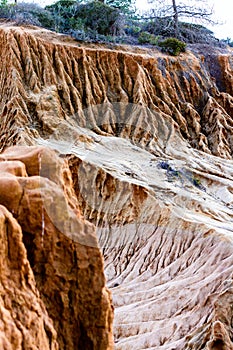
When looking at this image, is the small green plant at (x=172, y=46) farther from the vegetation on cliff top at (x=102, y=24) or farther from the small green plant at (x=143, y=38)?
the small green plant at (x=143, y=38)

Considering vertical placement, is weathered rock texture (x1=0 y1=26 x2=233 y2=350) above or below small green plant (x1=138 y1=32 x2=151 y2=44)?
below

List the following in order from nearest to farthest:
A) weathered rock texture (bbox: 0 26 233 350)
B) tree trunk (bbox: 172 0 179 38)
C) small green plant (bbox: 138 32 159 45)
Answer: weathered rock texture (bbox: 0 26 233 350)
small green plant (bbox: 138 32 159 45)
tree trunk (bbox: 172 0 179 38)

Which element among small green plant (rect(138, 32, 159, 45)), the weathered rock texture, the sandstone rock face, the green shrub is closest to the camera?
the sandstone rock face

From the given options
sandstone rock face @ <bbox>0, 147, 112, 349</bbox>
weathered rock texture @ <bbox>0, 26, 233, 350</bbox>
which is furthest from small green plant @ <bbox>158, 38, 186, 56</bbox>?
sandstone rock face @ <bbox>0, 147, 112, 349</bbox>

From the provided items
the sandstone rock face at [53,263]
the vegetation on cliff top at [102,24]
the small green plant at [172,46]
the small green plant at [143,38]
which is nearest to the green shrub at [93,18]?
the vegetation on cliff top at [102,24]

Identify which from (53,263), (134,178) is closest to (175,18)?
(134,178)

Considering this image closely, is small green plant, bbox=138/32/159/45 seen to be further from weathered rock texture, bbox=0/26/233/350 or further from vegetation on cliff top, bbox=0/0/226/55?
weathered rock texture, bbox=0/26/233/350
